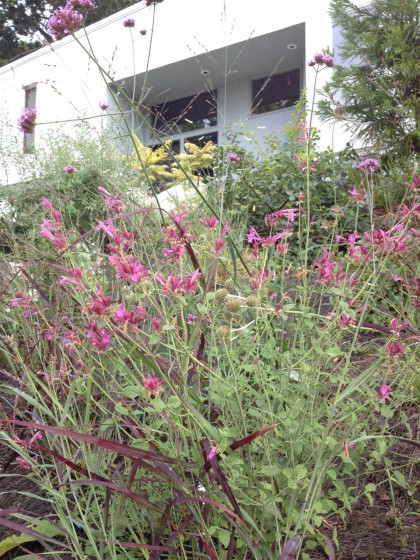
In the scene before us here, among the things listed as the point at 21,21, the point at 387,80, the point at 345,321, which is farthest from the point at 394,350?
the point at 21,21

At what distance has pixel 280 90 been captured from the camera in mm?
14469

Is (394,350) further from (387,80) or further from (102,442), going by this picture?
(387,80)

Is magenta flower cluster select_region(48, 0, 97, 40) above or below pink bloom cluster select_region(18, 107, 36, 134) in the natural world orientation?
above

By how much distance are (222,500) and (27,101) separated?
1815cm

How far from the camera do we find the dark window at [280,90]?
46.4ft

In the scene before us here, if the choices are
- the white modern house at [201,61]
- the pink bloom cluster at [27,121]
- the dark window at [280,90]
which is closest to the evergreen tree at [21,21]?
the white modern house at [201,61]

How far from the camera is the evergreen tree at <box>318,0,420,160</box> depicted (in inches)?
217

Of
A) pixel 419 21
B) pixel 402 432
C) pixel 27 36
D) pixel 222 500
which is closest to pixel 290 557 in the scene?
pixel 222 500

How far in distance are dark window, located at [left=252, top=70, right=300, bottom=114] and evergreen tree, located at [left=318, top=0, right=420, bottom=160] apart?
8063 millimetres

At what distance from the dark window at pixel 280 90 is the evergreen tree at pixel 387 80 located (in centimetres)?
806

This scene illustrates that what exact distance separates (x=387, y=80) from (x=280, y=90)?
29.0 ft

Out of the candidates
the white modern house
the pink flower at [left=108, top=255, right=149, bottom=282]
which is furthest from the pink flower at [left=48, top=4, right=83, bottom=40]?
the white modern house

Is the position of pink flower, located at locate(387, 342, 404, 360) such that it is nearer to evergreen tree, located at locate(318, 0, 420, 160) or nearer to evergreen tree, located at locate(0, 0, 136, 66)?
evergreen tree, located at locate(318, 0, 420, 160)

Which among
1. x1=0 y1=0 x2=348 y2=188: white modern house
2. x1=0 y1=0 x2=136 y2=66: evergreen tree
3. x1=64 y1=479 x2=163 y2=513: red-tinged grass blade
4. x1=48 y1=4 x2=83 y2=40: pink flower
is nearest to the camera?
x1=64 y1=479 x2=163 y2=513: red-tinged grass blade
